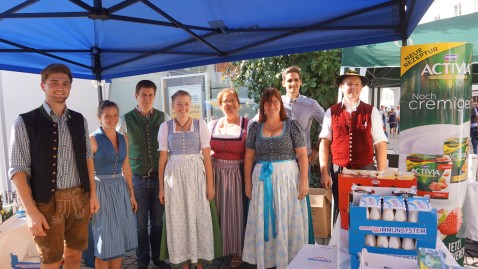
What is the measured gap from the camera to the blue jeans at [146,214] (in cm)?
294

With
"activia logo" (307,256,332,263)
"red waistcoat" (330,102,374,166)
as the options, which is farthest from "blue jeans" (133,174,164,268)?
"activia logo" (307,256,332,263)

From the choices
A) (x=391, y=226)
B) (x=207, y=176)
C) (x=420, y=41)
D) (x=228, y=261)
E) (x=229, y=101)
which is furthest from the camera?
(x=420, y=41)

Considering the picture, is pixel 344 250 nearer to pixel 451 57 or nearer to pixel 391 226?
pixel 391 226

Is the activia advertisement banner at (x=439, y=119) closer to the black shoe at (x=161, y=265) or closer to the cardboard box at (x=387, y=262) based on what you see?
the cardboard box at (x=387, y=262)

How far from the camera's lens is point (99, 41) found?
3496 millimetres

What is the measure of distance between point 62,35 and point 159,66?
1129mm

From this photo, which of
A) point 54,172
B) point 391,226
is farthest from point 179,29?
point 391,226

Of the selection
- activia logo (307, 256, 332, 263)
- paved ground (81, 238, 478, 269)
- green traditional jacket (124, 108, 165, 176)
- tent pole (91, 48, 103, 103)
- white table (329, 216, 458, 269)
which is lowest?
paved ground (81, 238, 478, 269)

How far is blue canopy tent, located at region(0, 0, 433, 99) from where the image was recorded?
2.48 m

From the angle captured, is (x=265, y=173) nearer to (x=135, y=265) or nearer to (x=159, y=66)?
(x=135, y=265)

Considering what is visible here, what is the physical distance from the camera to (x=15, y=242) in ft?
8.60

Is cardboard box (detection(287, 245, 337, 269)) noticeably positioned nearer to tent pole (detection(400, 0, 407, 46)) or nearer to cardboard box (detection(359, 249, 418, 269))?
cardboard box (detection(359, 249, 418, 269))

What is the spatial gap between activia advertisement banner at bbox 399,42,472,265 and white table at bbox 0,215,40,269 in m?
2.96

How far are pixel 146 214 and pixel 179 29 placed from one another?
1.70m
